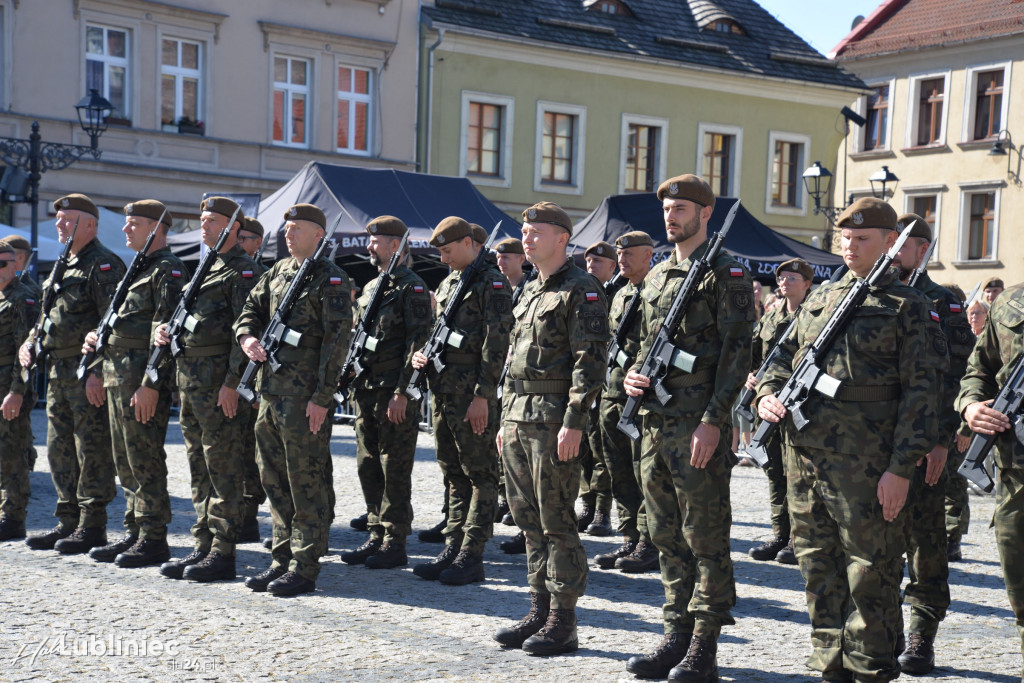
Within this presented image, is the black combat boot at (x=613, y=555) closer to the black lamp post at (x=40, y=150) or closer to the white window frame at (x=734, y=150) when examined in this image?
the black lamp post at (x=40, y=150)

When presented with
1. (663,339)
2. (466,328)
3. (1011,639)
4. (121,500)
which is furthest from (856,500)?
(121,500)

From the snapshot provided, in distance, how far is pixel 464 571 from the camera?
7.28 meters

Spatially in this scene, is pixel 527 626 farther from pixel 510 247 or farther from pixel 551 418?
pixel 510 247

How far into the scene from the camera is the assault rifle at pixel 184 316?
7320mm

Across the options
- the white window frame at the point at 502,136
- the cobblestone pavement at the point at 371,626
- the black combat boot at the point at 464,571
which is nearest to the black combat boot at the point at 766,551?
the cobblestone pavement at the point at 371,626

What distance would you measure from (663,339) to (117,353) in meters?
3.83

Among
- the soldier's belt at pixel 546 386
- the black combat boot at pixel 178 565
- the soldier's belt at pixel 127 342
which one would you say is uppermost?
the soldier's belt at pixel 127 342

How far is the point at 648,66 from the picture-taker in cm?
2911

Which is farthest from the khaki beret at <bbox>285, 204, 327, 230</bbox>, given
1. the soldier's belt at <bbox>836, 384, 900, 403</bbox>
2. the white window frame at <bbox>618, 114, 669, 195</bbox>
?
the white window frame at <bbox>618, 114, 669, 195</bbox>

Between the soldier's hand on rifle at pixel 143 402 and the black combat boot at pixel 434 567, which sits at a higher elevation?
the soldier's hand on rifle at pixel 143 402

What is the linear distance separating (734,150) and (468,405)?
971 inches

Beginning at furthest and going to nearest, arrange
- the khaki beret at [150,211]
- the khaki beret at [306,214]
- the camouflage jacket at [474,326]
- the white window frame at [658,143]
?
1. the white window frame at [658,143]
2. the khaki beret at [150,211]
3. the camouflage jacket at [474,326]
4. the khaki beret at [306,214]

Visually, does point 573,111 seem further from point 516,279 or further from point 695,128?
point 516,279

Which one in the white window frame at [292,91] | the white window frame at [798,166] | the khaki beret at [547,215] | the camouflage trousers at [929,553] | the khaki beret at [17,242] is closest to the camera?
the camouflage trousers at [929,553]
